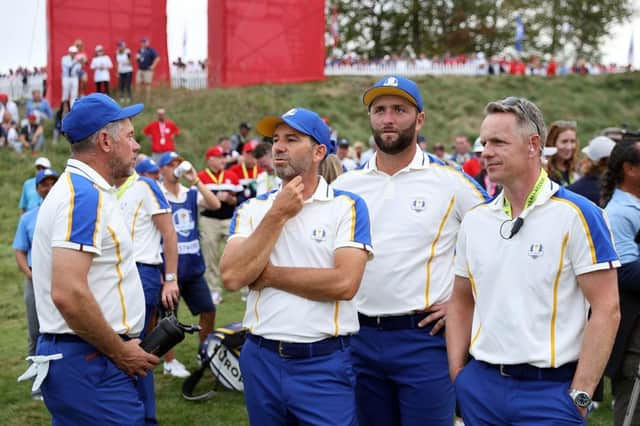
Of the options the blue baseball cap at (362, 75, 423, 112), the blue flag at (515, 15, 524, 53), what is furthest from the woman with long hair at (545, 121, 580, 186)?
the blue flag at (515, 15, 524, 53)

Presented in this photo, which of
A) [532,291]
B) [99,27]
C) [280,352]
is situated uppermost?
[99,27]

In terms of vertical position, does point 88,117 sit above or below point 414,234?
above

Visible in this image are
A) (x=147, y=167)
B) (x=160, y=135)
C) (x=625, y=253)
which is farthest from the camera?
(x=160, y=135)

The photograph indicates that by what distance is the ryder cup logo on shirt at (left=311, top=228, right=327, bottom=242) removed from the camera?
3863 mm

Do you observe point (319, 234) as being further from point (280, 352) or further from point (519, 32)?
point (519, 32)

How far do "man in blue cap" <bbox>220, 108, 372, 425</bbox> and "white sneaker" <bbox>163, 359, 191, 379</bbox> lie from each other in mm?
4448

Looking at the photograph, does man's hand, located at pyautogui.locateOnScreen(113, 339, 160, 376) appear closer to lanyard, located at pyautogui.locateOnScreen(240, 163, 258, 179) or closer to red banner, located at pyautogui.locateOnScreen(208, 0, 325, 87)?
lanyard, located at pyautogui.locateOnScreen(240, 163, 258, 179)

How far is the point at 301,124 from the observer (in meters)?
3.89

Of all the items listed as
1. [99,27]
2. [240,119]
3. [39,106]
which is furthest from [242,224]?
[240,119]

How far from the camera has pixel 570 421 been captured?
3.20m

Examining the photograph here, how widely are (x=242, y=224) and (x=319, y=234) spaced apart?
0.43 metres

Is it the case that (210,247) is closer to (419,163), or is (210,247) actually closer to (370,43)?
(419,163)

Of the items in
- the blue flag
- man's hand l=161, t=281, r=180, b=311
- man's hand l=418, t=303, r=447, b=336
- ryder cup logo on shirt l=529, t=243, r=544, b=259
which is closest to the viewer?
ryder cup logo on shirt l=529, t=243, r=544, b=259

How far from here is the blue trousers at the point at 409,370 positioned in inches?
169
